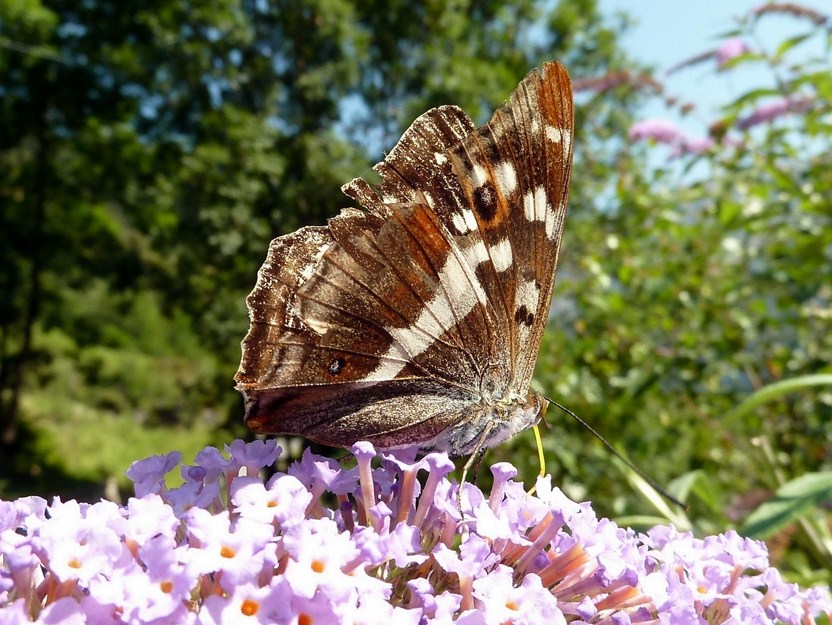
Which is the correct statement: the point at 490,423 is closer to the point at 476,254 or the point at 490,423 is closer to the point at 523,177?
the point at 476,254

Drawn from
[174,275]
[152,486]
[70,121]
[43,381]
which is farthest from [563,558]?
[43,381]

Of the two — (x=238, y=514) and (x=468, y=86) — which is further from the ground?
(x=468, y=86)

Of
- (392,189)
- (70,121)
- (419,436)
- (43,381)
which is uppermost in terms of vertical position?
(70,121)

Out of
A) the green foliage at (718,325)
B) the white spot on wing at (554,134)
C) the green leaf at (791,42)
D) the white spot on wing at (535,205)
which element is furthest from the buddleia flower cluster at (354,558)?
the green leaf at (791,42)

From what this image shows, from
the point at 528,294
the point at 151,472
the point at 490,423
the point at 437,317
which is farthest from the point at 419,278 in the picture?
the point at 151,472

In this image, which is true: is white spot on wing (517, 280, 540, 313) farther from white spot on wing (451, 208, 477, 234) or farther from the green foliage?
the green foliage

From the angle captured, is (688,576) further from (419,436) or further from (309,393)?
(309,393)
